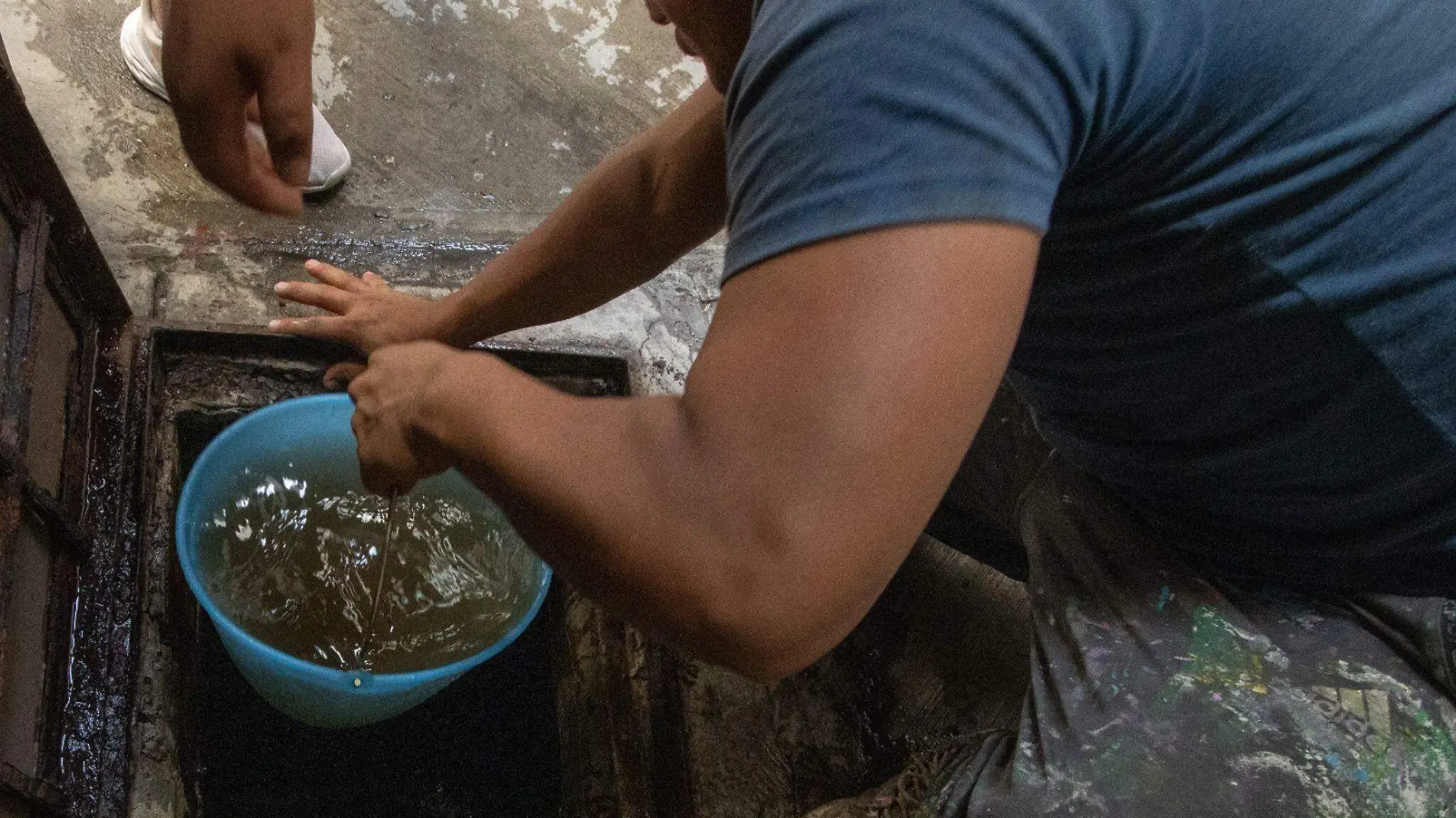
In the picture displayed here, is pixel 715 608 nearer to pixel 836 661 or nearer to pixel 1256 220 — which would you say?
pixel 1256 220

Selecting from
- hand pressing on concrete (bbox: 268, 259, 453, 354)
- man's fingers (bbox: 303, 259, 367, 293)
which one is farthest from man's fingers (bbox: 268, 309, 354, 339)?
man's fingers (bbox: 303, 259, 367, 293)

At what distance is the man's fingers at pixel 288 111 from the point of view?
118 centimetres

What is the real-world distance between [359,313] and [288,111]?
625mm

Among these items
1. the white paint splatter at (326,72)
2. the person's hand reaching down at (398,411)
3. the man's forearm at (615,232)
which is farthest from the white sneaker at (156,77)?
the person's hand reaching down at (398,411)

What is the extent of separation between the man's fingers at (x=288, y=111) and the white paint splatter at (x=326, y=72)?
1.26 m

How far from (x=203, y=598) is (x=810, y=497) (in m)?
1.02

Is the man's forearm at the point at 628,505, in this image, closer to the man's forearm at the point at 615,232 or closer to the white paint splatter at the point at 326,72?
the man's forearm at the point at 615,232

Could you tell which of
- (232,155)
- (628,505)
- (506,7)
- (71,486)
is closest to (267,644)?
(71,486)

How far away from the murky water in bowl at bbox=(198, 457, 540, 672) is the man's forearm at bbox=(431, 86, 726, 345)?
1.30 feet

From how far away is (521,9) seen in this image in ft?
9.05

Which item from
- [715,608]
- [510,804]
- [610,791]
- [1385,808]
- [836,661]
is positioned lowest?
[510,804]

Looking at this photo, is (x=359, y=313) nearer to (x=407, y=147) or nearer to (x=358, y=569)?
(x=358, y=569)

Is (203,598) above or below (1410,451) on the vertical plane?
below

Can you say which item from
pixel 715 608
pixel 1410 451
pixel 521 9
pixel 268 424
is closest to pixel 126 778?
pixel 268 424
